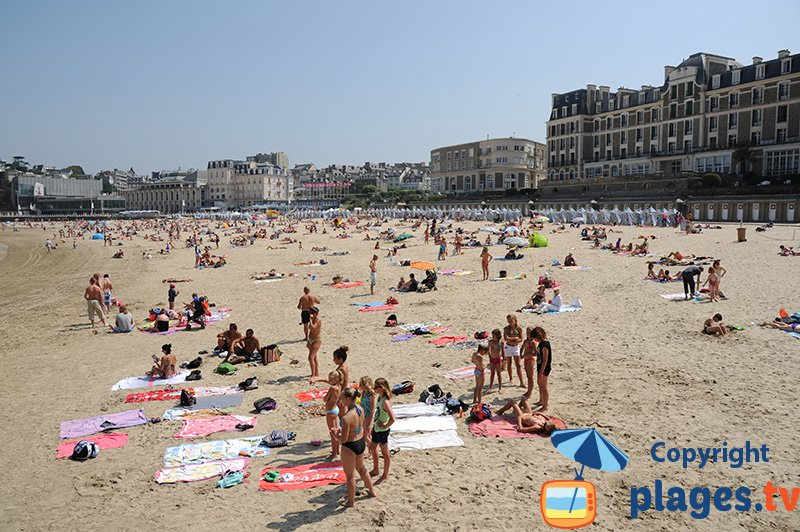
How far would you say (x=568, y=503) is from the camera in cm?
562

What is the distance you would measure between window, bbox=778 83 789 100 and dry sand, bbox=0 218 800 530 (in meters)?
35.1

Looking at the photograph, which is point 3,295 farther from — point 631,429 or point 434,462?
point 631,429

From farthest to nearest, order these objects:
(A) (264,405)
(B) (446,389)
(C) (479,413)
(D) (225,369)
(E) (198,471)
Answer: (D) (225,369), (B) (446,389), (A) (264,405), (C) (479,413), (E) (198,471)

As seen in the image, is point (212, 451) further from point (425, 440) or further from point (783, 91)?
point (783, 91)

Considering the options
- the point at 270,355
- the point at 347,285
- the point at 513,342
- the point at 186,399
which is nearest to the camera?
the point at 186,399

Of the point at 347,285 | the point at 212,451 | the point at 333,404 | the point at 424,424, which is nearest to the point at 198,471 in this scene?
the point at 212,451

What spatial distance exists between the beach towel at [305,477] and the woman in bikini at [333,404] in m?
Answer: 0.18

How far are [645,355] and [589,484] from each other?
5.05 meters

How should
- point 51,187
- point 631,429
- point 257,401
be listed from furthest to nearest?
point 51,187 → point 257,401 → point 631,429

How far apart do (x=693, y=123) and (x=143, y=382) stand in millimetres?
56183

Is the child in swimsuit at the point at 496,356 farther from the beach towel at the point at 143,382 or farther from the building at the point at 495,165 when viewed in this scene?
the building at the point at 495,165

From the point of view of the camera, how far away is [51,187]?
407ft

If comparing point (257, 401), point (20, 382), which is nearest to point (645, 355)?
point (257, 401)

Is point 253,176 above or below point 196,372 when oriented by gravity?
above
